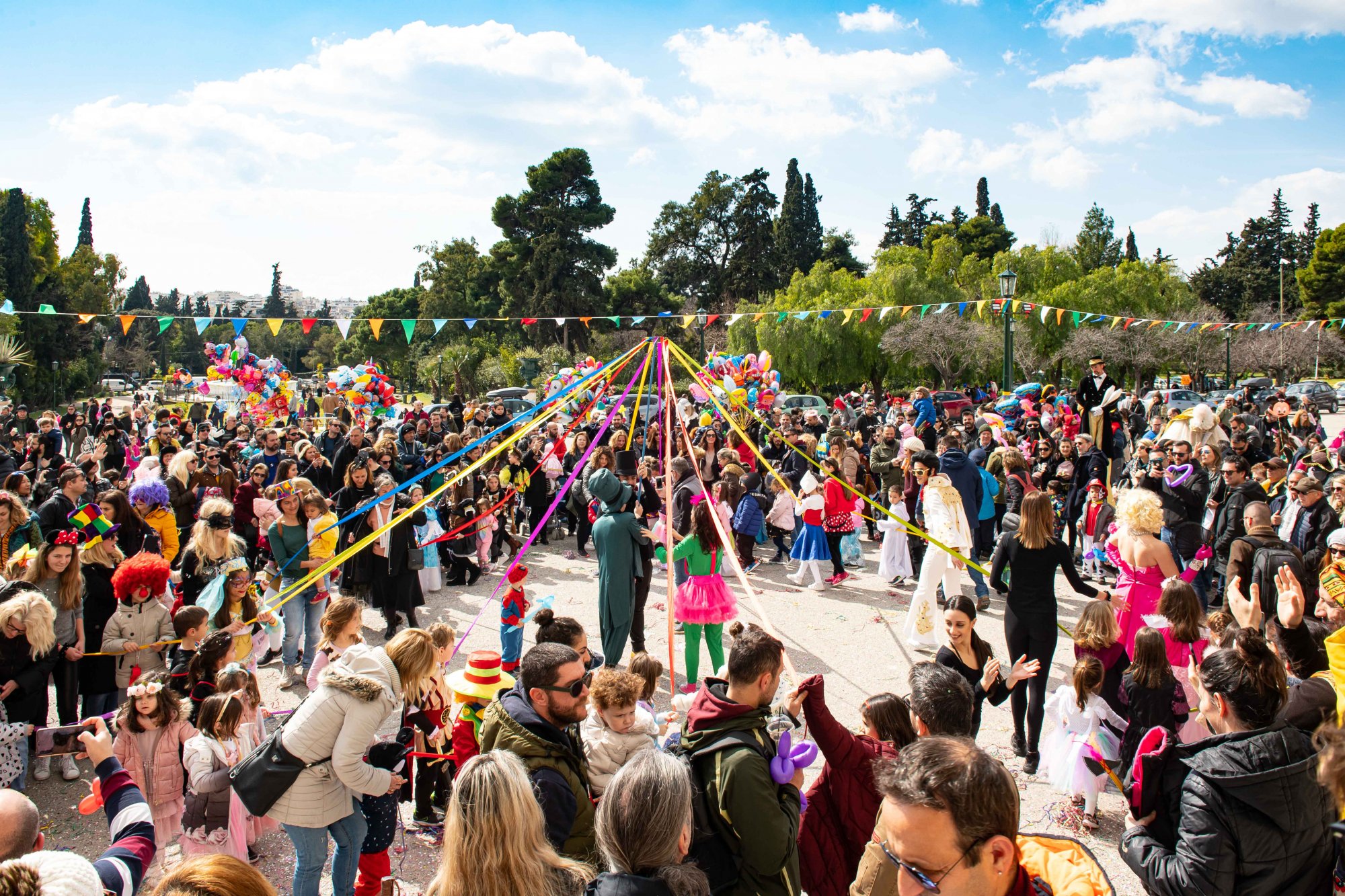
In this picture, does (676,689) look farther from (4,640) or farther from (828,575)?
(4,640)

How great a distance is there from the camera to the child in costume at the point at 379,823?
3.63m

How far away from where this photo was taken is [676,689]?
639 centimetres

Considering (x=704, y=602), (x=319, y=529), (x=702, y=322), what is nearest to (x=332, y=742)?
(x=704, y=602)

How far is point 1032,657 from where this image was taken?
5.09m

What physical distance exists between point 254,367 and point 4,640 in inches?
576

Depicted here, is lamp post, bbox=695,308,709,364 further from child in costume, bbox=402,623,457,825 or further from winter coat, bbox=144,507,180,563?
child in costume, bbox=402,623,457,825

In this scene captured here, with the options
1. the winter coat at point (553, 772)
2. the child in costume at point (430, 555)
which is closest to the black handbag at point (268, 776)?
the winter coat at point (553, 772)

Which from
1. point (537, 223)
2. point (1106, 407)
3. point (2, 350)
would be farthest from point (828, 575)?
point (537, 223)

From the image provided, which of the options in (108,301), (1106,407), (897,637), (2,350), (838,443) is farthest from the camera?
(108,301)

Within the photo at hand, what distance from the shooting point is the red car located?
21.8 meters

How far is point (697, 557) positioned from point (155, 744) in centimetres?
360

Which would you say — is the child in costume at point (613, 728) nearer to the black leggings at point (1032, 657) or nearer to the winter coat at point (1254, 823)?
the winter coat at point (1254, 823)

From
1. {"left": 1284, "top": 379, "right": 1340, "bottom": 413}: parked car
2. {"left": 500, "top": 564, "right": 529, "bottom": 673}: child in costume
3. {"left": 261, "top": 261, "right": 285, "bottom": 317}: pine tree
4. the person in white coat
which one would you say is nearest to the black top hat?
{"left": 500, "top": 564, "right": 529, "bottom": 673}: child in costume

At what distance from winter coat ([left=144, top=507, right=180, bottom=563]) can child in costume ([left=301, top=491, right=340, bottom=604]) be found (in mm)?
2027
